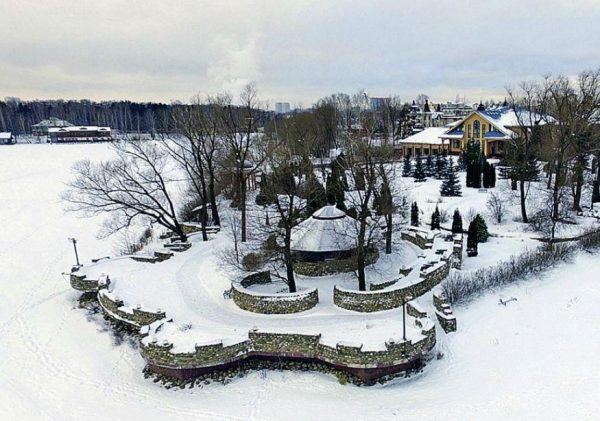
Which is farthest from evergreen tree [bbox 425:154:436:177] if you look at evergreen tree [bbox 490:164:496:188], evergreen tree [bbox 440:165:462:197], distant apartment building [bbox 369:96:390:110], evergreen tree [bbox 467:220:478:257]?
distant apartment building [bbox 369:96:390:110]

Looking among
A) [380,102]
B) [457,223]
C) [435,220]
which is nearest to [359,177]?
[457,223]

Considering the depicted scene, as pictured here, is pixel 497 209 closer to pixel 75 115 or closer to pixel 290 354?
pixel 290 354

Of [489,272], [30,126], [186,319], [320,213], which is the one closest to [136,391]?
[186,319]

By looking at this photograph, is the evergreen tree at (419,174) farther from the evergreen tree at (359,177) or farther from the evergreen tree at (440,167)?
the evergreen tree at (359,177)

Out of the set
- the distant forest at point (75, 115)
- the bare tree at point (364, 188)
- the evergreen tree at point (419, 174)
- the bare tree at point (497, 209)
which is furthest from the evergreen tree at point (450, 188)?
the distant forest at point (75, 115)

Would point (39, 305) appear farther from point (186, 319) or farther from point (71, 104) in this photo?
point (71, 104)

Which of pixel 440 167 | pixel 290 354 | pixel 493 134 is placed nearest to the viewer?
pixel 290 354
